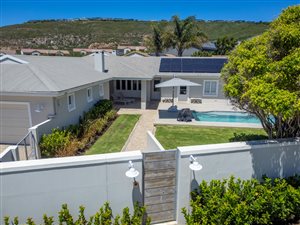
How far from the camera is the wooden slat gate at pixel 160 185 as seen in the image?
714 cm

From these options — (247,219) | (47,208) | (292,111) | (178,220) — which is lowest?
(178,220)

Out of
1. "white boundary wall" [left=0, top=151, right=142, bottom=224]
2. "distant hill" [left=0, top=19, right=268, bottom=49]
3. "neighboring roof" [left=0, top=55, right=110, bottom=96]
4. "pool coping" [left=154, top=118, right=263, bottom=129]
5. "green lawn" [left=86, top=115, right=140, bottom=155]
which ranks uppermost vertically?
"distant hill" [left=0, top=19, right=268, bottom=49]

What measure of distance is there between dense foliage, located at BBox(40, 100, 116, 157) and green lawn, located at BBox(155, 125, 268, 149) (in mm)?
4425

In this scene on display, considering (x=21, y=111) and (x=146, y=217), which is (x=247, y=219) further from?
(x=21, y=111)

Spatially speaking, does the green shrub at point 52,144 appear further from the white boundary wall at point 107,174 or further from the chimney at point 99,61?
the chimney at point 99,61

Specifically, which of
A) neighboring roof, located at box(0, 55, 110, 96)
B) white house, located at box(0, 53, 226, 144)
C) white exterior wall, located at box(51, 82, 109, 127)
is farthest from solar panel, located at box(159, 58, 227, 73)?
neighboring roof, located at box(0, 55, 110, 96)

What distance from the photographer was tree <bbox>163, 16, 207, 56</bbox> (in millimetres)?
42188

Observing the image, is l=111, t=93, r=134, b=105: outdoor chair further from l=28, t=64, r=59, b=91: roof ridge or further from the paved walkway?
l=28, t=64, r=59, b=91: roof ridge

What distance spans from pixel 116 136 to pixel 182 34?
32.7 m

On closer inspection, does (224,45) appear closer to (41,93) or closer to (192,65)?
(192,65)

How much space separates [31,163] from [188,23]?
42.0m

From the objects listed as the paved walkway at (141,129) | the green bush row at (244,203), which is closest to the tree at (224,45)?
the paved walkway at (141,129)

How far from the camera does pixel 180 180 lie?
7281 millimetres

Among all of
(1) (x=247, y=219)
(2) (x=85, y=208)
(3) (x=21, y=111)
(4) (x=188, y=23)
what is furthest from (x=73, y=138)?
(4) (x=188, y=23)
